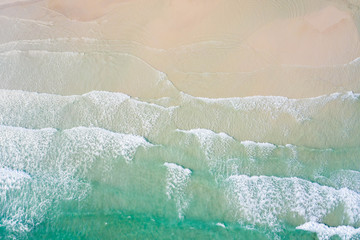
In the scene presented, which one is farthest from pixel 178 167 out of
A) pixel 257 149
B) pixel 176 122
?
pixel 257 149

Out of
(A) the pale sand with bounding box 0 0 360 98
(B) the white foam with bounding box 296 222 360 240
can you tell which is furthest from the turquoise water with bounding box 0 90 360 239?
(A) the pale sand with bounding box 0 0 360 98

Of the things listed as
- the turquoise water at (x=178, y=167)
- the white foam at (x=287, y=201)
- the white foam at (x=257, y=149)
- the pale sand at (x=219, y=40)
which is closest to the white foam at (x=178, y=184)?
→ the turquoise water at (x=178, y=167)

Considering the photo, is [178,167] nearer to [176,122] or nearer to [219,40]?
[176,122]

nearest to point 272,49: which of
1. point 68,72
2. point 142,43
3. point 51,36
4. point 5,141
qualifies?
point 142,43

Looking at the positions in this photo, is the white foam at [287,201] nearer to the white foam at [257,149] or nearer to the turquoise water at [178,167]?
the turquoise water at [178,167]

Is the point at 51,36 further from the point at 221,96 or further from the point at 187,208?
the point at 187,208

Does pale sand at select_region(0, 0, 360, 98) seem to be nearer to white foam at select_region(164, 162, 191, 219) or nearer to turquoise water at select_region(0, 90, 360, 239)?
turquoise water at select_region(0, 90, 360, 239)
